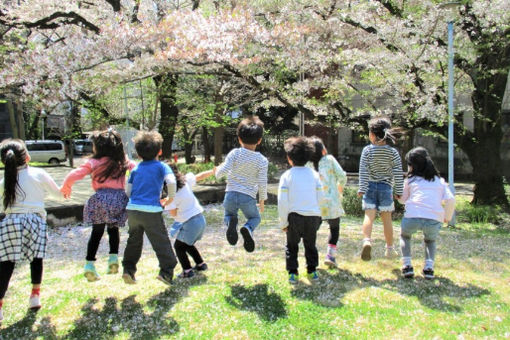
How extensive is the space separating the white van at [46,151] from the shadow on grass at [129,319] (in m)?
27.3

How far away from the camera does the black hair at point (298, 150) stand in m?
4.03

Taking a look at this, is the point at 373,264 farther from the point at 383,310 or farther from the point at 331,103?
the point at 331,103

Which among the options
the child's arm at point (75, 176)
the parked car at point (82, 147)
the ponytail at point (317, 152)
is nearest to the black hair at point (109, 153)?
the child's arm at point (75, 176)

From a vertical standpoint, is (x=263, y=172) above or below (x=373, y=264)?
above

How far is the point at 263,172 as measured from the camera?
4.19 metres

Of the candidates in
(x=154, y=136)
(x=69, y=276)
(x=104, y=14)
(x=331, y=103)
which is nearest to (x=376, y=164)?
(x=154, y=136)

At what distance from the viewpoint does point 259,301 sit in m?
3.73

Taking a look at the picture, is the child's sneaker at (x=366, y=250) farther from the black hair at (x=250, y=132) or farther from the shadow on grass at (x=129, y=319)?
the shadow on grass at (x=129, y=319)

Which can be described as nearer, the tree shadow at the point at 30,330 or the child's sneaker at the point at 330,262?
the tree shadow at the point at 30,330

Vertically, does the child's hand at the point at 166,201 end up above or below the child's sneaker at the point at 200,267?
above

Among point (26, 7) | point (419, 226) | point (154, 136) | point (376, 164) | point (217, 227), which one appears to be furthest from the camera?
point (26, 7)

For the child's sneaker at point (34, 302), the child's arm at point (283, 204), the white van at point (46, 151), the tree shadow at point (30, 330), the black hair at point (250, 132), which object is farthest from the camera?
the white van at point (46, 151)

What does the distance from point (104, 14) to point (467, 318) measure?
1163 cm

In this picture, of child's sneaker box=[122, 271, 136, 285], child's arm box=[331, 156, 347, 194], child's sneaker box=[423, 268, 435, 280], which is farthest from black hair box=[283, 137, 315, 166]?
child's sneaker box=[122, 271, 136, 285]
